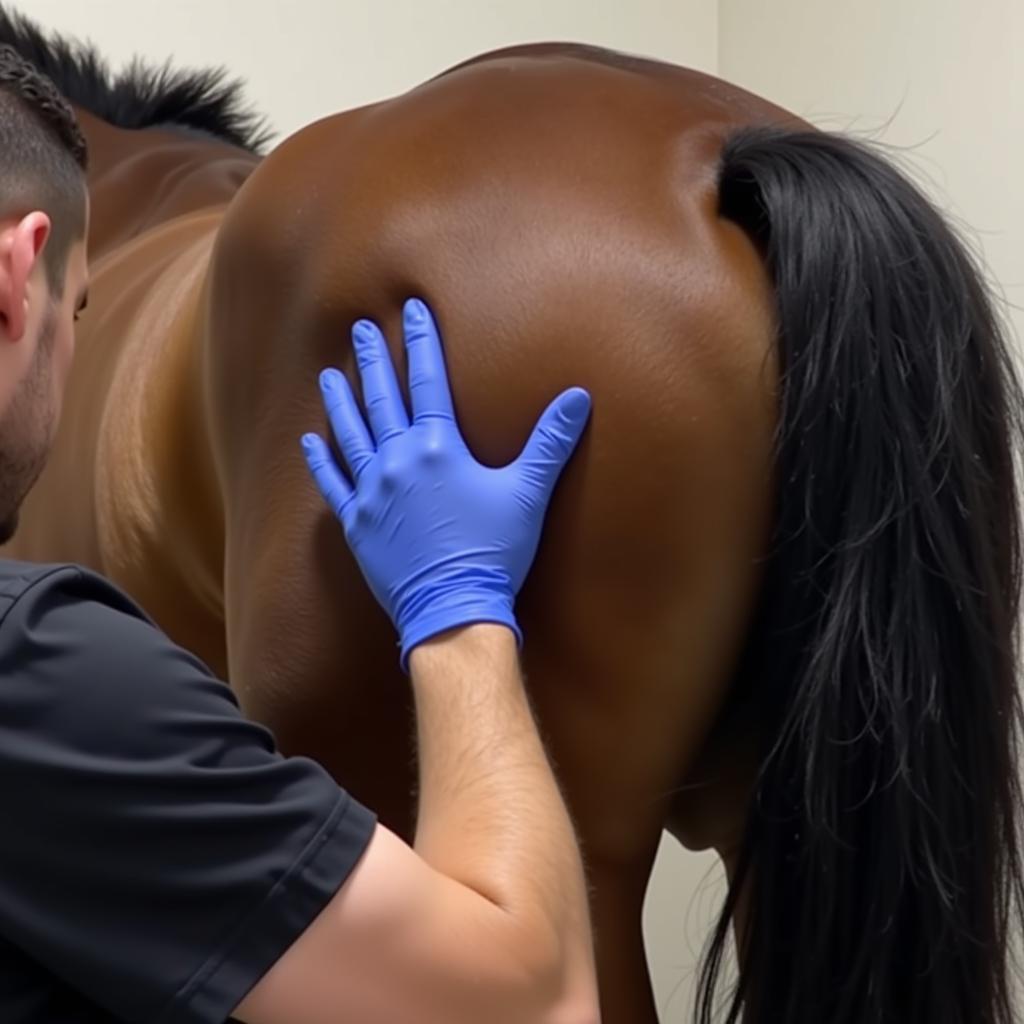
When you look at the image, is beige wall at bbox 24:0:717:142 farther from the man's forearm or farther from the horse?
the man's forearm

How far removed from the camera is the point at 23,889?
Result: 0.55 metres

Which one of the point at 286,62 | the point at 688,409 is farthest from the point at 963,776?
the point at 286,62

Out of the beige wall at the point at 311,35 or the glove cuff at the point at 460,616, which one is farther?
the beige wall at the point at 311,35

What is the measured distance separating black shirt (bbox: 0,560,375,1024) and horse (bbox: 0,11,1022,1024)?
205mm

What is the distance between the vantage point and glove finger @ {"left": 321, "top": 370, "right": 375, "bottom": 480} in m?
0.75

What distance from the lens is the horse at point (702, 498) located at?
0.71 metres

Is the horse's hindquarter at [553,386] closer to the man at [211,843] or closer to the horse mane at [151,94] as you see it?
the man at [211,843]

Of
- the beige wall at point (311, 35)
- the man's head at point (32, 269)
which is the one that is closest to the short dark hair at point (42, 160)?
the man's head at point (32, 269)

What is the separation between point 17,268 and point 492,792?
310 mm

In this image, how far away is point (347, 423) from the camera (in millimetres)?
→ 756

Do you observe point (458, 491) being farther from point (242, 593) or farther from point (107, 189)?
point (107, 189)

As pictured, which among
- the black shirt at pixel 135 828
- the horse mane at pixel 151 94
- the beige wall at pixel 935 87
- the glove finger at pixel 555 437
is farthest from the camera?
the horse mane at pixel 151 94

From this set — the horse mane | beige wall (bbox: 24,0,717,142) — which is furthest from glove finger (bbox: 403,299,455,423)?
beige wall (bbox: 24,0,717,142)

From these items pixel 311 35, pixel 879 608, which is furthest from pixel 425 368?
pixel 311 35
